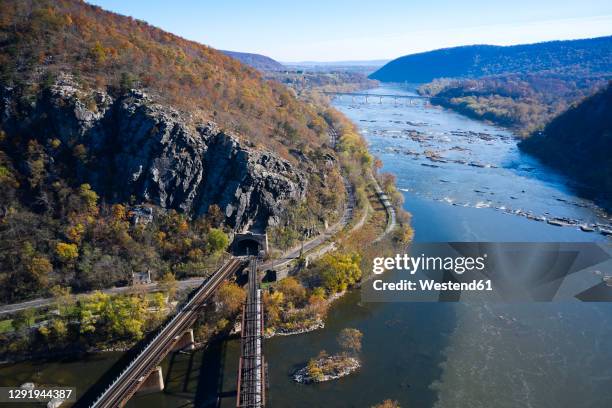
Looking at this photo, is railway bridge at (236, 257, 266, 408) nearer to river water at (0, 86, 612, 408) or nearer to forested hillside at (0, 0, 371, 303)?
river water at (0, 86, 612, 408)

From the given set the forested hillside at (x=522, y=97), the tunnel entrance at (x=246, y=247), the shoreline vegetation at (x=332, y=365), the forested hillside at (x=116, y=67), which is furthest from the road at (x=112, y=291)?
the forested hillside at (x=522, y=97)

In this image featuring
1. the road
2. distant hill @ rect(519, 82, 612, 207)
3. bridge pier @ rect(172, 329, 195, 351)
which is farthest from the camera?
distant hill @ rect(519, 82, 612, 207)

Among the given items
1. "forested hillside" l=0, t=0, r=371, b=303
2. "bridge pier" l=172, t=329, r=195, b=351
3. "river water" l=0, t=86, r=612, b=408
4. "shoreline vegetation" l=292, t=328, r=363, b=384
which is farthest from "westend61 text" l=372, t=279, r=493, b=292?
"bridge pier" l=172, t=329, r=195, b=351

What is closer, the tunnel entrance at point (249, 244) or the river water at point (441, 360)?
the river water at point (441, 360)

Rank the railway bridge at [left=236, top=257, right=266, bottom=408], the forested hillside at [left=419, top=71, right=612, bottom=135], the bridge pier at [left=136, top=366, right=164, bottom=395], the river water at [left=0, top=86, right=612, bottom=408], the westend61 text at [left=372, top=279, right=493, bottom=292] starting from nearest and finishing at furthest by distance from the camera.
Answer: the railway bridge at [left=236, top=257, right=266, bottom=408] < the river water at [left=0, top=86, right=612, bottom=408] < the bridge pier at [left=136, top=366, right=164, bottom=395] < the westend61 text at [left=372, top=279, right=493, bottom=292] < the forested hillside at [left=419, top=71, right=612, bottom=135]

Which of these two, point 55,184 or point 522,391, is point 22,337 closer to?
point 55,184

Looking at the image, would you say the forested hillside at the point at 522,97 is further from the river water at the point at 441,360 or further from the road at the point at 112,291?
the road at the point at 112,291

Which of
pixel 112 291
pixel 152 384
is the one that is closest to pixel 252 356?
pixel 152 384
